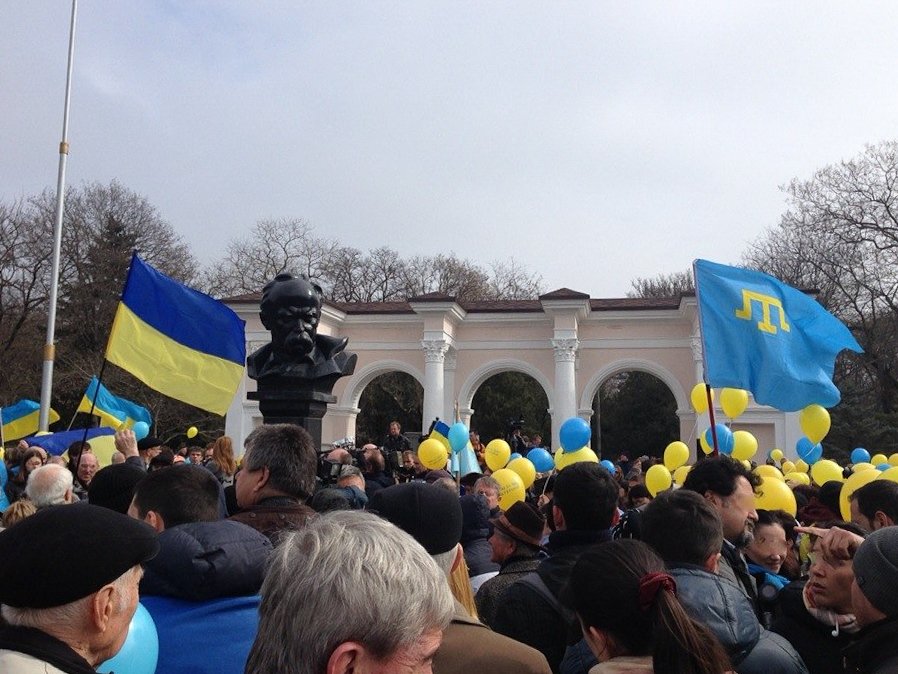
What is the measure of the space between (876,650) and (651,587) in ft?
2.65

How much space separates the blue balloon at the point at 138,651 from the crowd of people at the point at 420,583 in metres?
0.13

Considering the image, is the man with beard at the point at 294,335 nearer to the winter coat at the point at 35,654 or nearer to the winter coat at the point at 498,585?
the winter coat at the point at 498,585

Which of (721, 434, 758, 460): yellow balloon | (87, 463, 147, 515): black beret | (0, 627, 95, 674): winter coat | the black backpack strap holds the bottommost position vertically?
the black backpack strap

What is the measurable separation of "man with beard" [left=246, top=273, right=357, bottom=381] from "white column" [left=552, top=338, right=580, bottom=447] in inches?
784

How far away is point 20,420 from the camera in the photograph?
1595 cm

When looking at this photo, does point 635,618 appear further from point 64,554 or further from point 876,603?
point 64,554

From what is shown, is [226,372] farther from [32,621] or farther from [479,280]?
[479,280]

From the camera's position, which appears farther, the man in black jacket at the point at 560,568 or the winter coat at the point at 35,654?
the man in black jacket at the point at 560,568

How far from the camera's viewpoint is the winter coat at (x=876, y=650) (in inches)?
93.7

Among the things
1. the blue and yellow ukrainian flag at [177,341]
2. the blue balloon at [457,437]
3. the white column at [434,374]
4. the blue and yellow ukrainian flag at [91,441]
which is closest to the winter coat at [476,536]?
the blue and yellow ukrainian flag at [177,341]

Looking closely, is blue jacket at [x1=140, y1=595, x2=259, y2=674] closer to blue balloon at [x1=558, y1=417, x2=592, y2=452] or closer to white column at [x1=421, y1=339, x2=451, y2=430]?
blue balloon at [x1=558, y1=417, x2=592, y2=452]

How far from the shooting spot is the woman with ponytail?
2.08 metres

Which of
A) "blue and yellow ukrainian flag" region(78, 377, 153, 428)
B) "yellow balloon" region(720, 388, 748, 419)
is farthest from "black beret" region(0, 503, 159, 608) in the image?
"blue and yellow ukrainian flag" region(78, 377, 153, 428)

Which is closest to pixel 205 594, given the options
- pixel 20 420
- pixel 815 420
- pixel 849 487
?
pixel 849 487
